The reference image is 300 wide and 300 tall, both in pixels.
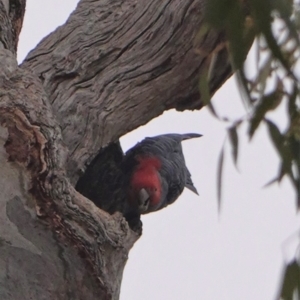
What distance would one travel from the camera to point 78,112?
2709 mm

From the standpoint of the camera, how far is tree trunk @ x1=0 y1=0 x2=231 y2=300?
2.04 meters

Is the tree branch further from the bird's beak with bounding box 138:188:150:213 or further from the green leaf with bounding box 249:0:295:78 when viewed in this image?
the green leaf with bounding box 249:0:295:78

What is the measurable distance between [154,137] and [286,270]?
246 centimetres

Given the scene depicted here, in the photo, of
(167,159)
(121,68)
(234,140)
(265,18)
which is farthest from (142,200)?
(265,18)

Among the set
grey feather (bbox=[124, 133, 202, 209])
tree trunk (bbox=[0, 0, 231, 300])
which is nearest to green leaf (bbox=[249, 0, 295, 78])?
tree trunk (bbox=[0, 0, 231, 300])

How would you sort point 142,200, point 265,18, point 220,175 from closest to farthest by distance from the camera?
point 265,18 < point 220,175 < point 142,200

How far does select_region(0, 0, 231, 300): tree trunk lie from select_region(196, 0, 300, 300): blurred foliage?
644mm

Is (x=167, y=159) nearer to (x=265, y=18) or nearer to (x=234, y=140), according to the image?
(x=234, y=140)

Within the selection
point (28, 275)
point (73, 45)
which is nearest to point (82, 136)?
point (73, 45)

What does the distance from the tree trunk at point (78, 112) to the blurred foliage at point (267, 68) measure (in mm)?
644

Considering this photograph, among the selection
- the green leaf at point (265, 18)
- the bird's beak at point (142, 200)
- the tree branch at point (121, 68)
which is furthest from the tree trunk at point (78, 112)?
the green leaf at point (265, 18)

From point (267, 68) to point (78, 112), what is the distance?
1370 millimetres

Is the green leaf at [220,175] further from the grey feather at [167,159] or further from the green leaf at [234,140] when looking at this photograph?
the grey feather at [167,159]

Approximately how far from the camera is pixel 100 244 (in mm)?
2258
